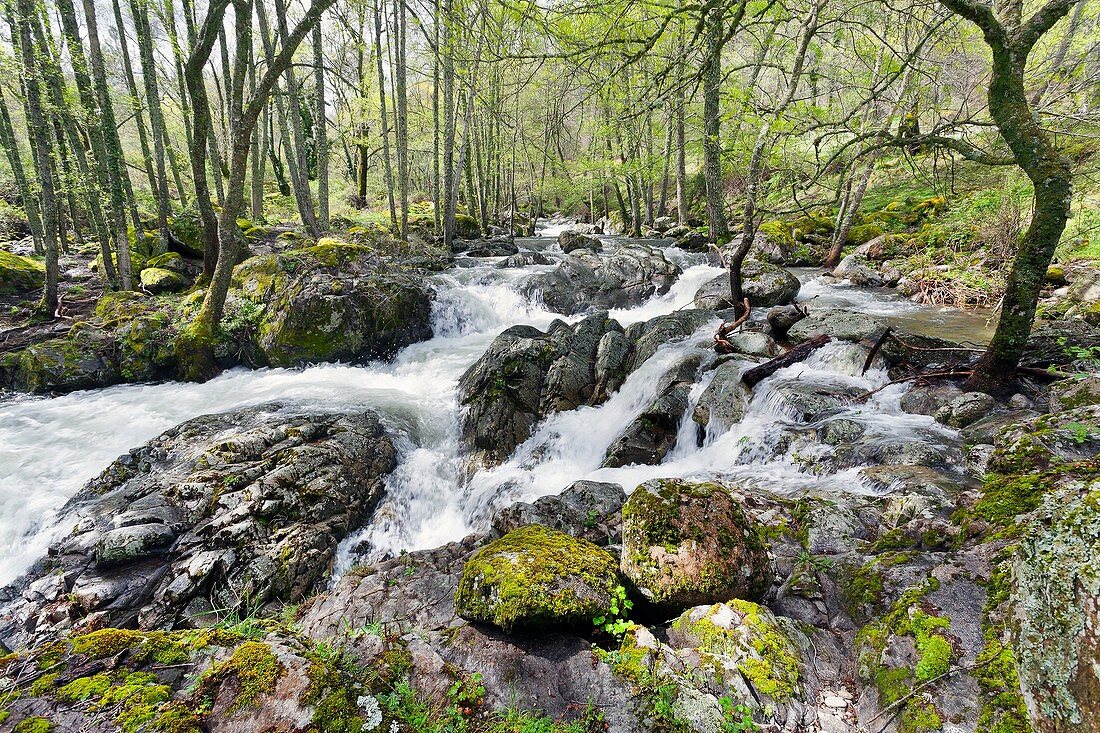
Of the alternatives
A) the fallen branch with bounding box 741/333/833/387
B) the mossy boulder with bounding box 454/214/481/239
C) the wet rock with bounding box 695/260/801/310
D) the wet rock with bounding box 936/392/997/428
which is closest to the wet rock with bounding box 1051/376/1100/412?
the wet rock with bounding box 936/392/997/428

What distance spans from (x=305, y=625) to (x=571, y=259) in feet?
43.1

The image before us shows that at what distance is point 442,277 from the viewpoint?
13.8m

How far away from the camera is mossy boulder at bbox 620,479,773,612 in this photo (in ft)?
9.24

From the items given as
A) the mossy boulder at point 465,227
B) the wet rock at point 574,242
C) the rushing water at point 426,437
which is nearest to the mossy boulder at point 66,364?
the rushing water at point 426,437

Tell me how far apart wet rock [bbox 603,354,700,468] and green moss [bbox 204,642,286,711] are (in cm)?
527

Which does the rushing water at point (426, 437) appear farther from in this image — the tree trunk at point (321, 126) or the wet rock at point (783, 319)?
the tree trunk at point (321, 126)

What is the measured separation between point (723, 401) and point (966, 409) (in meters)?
2.71

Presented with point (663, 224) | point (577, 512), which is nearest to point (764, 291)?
point (577, 512)

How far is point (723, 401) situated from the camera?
6.68 metres

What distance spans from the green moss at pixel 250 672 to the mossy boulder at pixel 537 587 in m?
1.12

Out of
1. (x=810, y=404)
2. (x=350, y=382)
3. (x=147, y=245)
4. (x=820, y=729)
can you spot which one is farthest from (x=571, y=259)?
(x=820, y=729)

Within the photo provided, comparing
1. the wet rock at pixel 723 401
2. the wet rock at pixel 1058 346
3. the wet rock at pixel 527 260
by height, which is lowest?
the wet rock at pixel 723 401

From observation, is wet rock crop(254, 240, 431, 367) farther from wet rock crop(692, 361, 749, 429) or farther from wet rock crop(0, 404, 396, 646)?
wet rock crop(692, 361, 749, 429)

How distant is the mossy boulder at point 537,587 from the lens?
8.27 feet
